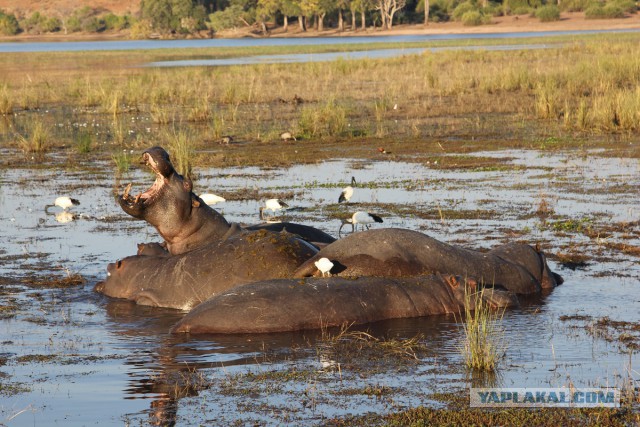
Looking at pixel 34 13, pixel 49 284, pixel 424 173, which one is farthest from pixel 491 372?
pixel 34 13

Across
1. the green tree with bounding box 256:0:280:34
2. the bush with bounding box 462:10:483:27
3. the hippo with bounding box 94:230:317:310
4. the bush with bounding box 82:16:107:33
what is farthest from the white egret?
the bush with bounding box 82:16:107:33

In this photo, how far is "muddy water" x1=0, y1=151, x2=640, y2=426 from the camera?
6156 millimetres

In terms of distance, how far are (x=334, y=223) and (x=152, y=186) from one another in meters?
3.16

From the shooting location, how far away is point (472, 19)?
7550cm

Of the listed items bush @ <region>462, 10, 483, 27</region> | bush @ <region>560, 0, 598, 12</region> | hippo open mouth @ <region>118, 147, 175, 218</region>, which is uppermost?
hippo open mouth @ <region>118, 147, 175, 218</region>

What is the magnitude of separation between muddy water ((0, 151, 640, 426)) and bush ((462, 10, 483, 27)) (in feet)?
207

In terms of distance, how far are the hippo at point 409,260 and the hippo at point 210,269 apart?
245 millimetres

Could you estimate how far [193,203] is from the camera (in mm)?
9117

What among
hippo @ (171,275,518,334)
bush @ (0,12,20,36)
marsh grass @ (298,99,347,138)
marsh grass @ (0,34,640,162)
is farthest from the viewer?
bush @ (0,12,20,36)

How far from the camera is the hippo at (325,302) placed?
766cm

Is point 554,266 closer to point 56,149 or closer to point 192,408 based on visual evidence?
point 192,408
